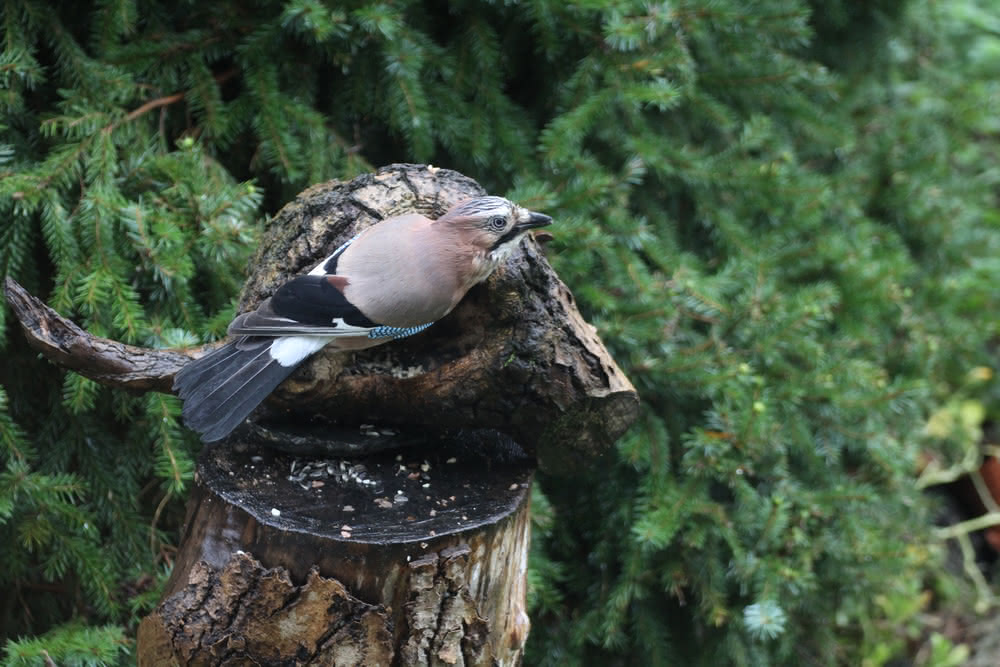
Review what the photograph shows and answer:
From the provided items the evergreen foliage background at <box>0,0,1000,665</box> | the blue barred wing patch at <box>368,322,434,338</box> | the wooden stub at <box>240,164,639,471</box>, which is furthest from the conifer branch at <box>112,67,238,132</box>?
the blue barred wing patch at <box>368,322,434,338</box>

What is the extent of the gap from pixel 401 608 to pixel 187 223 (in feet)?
4.02

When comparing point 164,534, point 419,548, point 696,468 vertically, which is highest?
point 419,548

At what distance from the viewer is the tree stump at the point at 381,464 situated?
190 centimetres

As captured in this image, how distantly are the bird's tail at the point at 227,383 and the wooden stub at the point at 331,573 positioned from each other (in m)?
0.17

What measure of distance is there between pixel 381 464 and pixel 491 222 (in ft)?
2.10

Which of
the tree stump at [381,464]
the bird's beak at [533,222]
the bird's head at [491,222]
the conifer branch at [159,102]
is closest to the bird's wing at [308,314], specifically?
the tree stump at [381,464]

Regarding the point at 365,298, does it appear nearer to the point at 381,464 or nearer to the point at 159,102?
the point at 381,464

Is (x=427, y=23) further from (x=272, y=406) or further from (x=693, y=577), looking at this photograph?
(x=693, y=577)

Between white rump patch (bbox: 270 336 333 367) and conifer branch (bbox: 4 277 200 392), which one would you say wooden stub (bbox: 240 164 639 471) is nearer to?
white rump patch (bbox: 270 336 333 367)

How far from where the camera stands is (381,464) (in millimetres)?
2219

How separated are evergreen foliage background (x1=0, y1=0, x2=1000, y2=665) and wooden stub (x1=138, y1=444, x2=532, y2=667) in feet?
1.34

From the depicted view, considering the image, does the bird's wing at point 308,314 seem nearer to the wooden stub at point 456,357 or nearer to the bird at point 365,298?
the bird at point 365,298

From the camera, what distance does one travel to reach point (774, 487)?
3.03m

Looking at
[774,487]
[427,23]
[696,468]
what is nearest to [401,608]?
[696,468]
